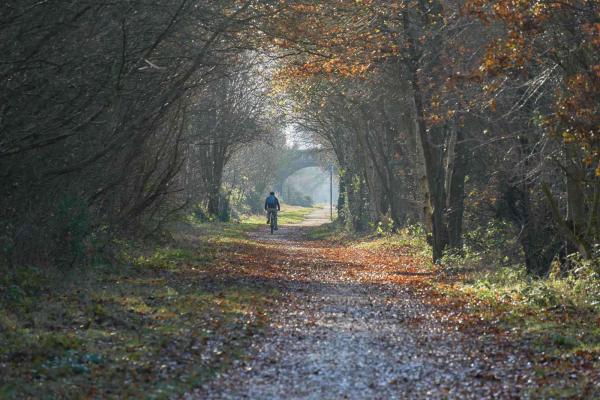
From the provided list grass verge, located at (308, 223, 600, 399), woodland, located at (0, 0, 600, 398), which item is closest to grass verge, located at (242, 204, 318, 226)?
woodland, located at (0, 0, 600, 398)

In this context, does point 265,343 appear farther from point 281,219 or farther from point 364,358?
point 281,219

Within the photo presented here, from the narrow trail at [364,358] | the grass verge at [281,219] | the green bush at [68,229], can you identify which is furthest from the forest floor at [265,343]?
the grass verge at [281,219]

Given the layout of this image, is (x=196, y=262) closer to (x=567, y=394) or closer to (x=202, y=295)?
(x=202, y=295)

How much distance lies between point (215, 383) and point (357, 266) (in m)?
15.3

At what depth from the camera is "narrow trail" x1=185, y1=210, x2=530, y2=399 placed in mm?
7984

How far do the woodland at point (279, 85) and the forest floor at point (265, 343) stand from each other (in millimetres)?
92

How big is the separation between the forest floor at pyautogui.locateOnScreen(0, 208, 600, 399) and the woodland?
0.30ft

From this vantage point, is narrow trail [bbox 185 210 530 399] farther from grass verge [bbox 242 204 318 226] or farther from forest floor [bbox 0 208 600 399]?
grass verge [bbox 242 204 318 226]

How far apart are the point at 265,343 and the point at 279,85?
20.0m

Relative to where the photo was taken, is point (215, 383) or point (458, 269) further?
point (458, 269)

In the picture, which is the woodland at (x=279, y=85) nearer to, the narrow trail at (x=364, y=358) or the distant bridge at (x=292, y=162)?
the narrow trail at (x=364, y=358)

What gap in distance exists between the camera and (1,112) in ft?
40.1

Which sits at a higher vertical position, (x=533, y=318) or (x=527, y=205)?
(x=527, y=205)

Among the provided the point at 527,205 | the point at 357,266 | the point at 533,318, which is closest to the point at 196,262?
the point at 357,266
